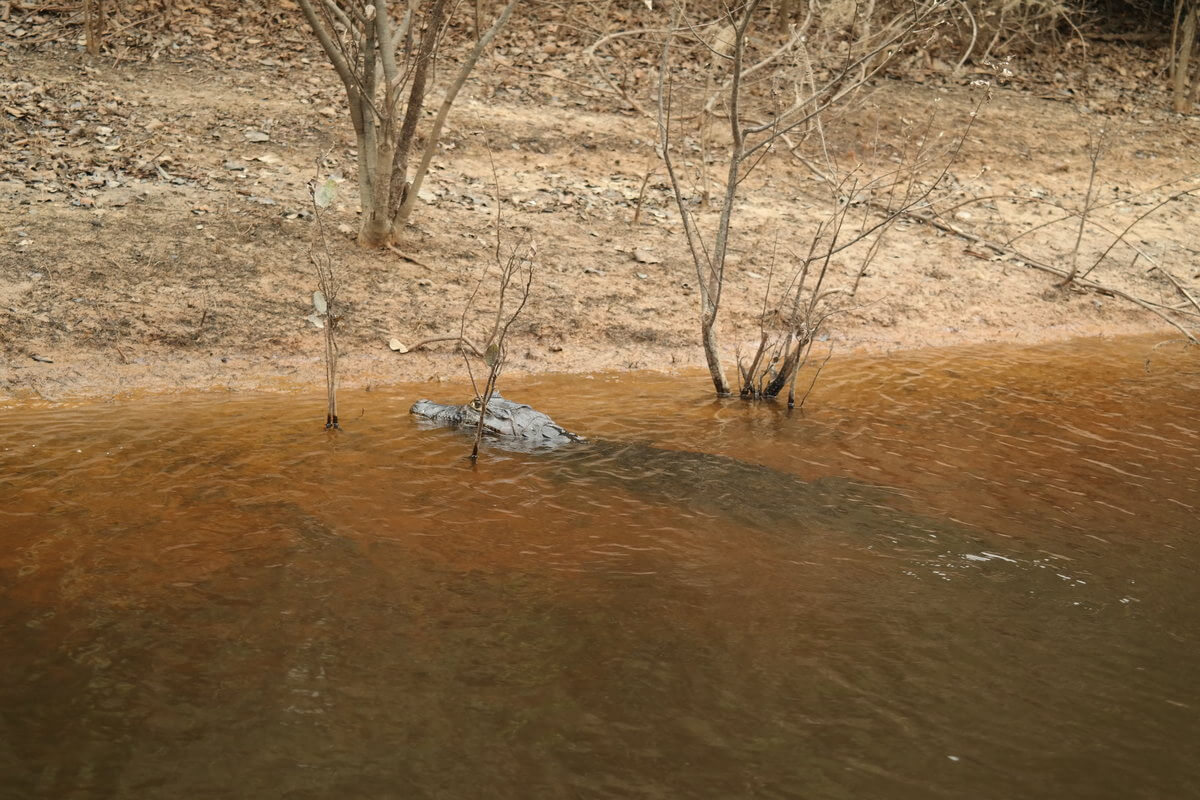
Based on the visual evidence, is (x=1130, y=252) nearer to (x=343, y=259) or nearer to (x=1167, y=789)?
(x=343, y=259)

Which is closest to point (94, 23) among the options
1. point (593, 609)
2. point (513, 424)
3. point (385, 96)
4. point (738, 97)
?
point (385, 96)

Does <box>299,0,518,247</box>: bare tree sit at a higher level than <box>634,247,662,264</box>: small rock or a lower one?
higher

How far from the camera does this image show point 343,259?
25.4 ft

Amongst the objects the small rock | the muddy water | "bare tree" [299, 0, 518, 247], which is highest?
"bare tree" [299, 0, 518, 247]

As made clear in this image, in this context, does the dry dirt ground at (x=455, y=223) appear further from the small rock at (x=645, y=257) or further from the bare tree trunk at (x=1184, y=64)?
the bare tree trunk at (x=1184, y=64)

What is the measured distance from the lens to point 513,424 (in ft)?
18.8

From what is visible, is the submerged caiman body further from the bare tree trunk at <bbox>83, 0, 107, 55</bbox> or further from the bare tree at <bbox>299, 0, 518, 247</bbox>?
the bare tree trunk at <bbox>83, 0, 107, 55</bbox>

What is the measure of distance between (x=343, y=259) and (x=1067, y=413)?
535 cm

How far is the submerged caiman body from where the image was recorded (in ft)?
15.9

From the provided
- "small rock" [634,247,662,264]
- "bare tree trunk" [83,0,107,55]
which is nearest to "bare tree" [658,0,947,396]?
"small rock" [634,247,662,264]

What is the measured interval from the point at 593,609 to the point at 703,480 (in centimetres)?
160

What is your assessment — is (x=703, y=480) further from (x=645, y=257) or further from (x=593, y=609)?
(x=645, y=257)

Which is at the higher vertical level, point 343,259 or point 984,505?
point 343,259

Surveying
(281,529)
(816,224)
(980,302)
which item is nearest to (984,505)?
(281,529)
